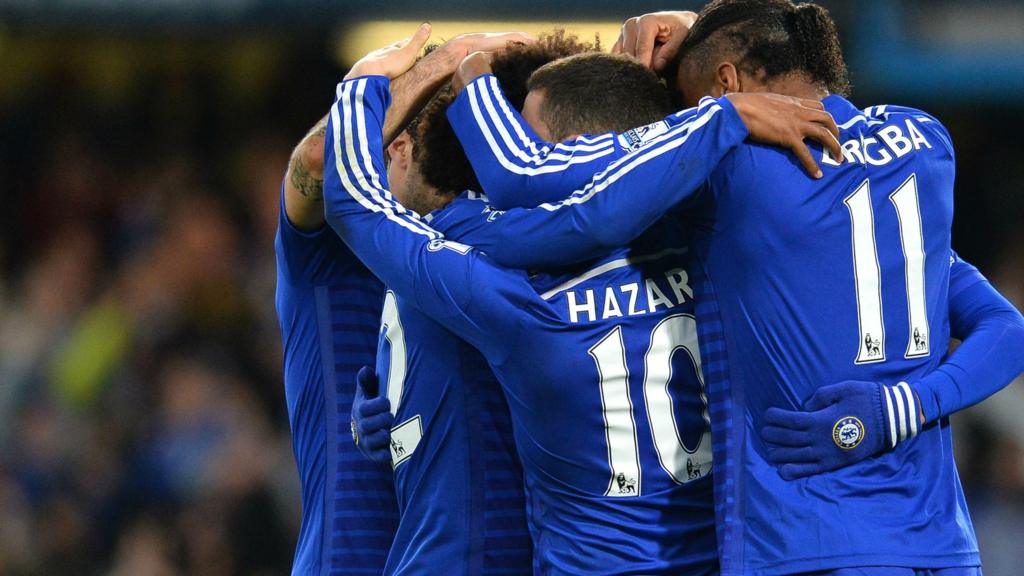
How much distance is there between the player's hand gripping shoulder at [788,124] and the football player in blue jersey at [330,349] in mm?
712

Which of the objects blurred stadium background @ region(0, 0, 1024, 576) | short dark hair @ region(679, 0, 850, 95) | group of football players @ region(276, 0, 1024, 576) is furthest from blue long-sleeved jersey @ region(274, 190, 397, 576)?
blurred stadium background @ region(0, 0, 1024, 576)

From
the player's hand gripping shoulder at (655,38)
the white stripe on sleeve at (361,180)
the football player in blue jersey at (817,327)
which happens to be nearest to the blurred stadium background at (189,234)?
the player's hand gripping shoulder at (655,38)

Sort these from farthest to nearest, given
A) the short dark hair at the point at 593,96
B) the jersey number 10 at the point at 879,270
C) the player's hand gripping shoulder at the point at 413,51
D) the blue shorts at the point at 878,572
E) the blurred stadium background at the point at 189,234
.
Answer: the blurred stadium background at the point at 189,234 < the player's hand gripping shoulder at the point at 413,51 < the short dark hair at the point at 593,96 < the jersey number 10 at the point at 879,270 < the blue shorts at the point at 878,572

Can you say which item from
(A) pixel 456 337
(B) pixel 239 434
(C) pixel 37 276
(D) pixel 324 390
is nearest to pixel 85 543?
(B) pixel 239 434

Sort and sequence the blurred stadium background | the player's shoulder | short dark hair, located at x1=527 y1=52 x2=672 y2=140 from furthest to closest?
the blurred stadium background → short dark hair, located at x1=527 y1=52 x2=672 y2=140 → the player's shoulder

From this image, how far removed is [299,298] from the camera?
123 inches

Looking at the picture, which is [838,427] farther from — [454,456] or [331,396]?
[331,396]

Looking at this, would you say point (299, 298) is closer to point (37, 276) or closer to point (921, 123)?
point (921, 123)

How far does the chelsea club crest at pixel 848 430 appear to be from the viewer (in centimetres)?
238

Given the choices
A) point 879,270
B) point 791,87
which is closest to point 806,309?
point 879,270

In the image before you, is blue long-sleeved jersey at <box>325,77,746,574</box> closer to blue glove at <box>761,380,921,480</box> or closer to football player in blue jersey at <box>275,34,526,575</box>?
blue glove at <box>761,380,921,480</box>

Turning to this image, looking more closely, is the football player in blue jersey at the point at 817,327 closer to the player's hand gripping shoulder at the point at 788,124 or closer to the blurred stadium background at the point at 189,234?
the player's hand gripping shoulder at the point at 788,124

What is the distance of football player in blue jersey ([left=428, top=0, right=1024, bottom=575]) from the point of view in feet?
7.84

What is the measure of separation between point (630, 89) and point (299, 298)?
3.05 feet
